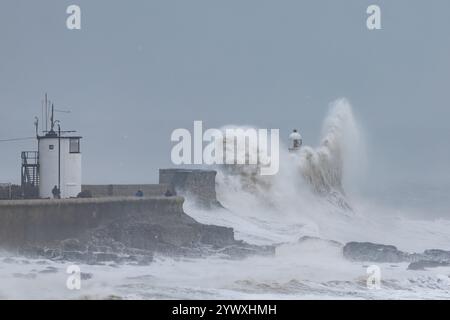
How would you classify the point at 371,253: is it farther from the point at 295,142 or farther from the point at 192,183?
the point at 295,142

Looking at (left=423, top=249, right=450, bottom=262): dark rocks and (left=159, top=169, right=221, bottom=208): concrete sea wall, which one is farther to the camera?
→ (left=159, top=169, right=221, bottom=208): concrete sea wall

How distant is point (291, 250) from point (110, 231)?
3566mm

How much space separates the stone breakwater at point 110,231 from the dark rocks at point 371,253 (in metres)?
1.52

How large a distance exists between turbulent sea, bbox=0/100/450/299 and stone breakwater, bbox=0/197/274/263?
415 mm

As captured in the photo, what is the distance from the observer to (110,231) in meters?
20.8

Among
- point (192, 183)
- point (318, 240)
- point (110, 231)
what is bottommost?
point (318, 240)

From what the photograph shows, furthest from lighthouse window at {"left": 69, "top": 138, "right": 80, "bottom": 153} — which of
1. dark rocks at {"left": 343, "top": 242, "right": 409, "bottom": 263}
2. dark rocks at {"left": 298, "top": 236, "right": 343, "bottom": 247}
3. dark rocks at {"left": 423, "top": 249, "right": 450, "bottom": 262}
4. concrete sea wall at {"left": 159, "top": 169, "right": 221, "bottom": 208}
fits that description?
dark rocks at {"left": 423, "top": 249, "right": 450, "bottom": 262}

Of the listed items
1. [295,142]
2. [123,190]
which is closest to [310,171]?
[295,142]

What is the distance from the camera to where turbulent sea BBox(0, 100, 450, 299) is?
17.4 m

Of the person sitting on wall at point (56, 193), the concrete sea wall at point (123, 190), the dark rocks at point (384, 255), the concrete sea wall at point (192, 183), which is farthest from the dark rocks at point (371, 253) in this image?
the person sitting on wall at point (56, 193)

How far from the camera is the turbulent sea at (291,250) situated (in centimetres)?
1736

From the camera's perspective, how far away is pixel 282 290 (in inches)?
706

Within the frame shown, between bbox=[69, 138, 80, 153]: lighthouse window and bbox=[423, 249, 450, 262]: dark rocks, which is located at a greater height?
bbox=[69, 138, 80, 153]: lighthouse window

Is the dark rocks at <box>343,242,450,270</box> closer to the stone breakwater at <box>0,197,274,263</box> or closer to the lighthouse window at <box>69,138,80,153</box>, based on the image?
the stone breakwater at <box>0,197,274,263</box>
